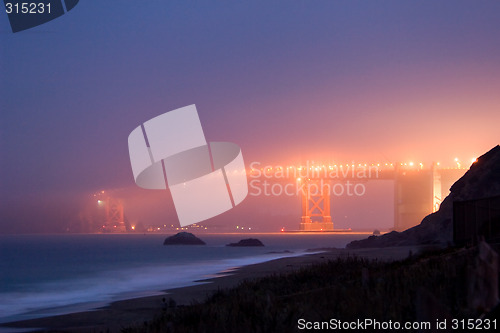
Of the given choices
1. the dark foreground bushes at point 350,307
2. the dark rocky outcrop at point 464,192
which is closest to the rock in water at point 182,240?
the dark rocky outcrop at point 464,192

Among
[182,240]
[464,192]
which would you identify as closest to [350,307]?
[464,192]

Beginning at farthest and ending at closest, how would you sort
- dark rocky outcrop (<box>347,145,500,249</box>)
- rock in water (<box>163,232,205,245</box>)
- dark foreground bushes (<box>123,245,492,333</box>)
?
rock in water (<box>163,232,205,245</box>) < dark rocky outcrop (<box>347,145,500,249</box>) < dark foreground bushes (<box>123,245,492,333</box>)

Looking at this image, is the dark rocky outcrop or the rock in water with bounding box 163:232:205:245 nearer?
the dark rocky outcrop

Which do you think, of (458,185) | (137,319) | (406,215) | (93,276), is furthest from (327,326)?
(406,215)

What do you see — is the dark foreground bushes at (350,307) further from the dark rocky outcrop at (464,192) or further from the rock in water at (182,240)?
the rock in water at (182,240)

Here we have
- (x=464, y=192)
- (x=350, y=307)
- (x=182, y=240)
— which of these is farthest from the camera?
(x=182, y=240)

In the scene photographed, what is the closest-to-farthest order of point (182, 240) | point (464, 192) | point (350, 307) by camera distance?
point (350, 307)
point (464, 192)
point (182, 240)

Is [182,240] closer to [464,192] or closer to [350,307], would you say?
[464,192]

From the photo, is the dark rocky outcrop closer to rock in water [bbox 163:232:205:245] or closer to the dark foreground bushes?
the dark foreground bushes

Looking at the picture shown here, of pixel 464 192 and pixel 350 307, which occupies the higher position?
pixel 464 192

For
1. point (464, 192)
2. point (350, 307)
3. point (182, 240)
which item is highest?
point (464, 192)

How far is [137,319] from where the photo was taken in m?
14.8

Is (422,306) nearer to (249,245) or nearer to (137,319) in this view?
(137,319)

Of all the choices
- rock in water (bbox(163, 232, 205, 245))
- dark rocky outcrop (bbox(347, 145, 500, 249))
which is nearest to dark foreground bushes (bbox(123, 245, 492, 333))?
dark rocky outcrop (bbox(347, 145, 500, 249))
